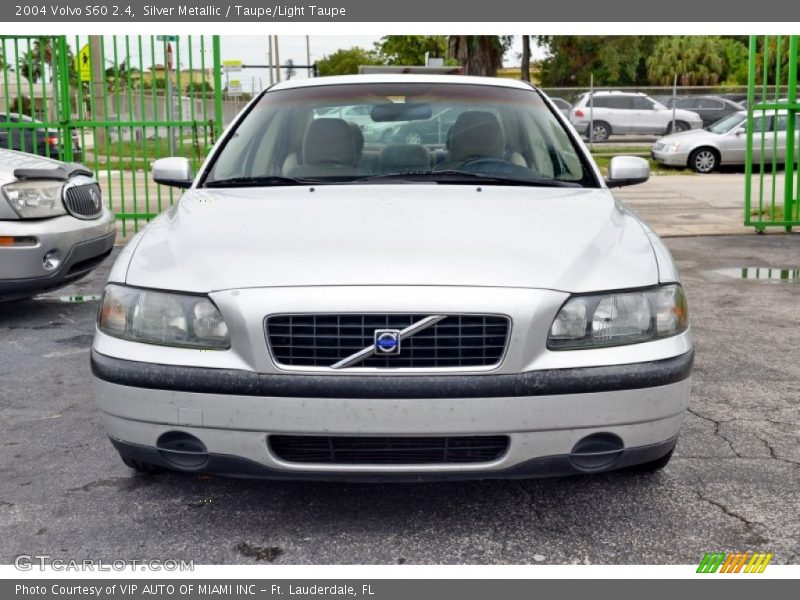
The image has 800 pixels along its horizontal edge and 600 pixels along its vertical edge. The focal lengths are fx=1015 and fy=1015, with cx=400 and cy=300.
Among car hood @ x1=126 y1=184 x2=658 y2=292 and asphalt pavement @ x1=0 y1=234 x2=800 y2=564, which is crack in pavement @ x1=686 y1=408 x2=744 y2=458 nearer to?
asphalt pavement @ x1=0 y1=234 x2=800 y2=564

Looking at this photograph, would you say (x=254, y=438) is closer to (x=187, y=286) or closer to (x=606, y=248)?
(x=187, y=286)

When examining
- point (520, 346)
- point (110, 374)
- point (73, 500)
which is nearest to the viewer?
point (520, 346)

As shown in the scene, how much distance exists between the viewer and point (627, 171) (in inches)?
172

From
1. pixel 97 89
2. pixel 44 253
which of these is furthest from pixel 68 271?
pixel 97 89

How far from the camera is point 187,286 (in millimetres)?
3037

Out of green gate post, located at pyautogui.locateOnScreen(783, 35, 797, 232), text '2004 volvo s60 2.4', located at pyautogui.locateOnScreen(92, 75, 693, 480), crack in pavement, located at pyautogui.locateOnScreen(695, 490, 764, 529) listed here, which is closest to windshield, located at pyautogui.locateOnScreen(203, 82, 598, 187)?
text '2004 volvo s60 2.4', located at pyautogui.locateOnScreen(92, 75, 693, 480)

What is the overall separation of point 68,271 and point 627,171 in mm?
3790

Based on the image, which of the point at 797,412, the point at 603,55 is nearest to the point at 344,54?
the point at 603,55

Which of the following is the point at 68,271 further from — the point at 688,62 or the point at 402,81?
the point at 688,62

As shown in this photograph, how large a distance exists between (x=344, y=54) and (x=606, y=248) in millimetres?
76539

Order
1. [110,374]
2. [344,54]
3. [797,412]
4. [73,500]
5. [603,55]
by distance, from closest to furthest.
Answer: [110,374], [73,500], [797,412], [603,55], [344,54]

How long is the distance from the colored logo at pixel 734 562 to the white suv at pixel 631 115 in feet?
80.0

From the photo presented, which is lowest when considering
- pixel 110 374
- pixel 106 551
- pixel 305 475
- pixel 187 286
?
pixel 106 551

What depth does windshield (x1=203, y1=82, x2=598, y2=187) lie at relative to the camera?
13.4 feet
